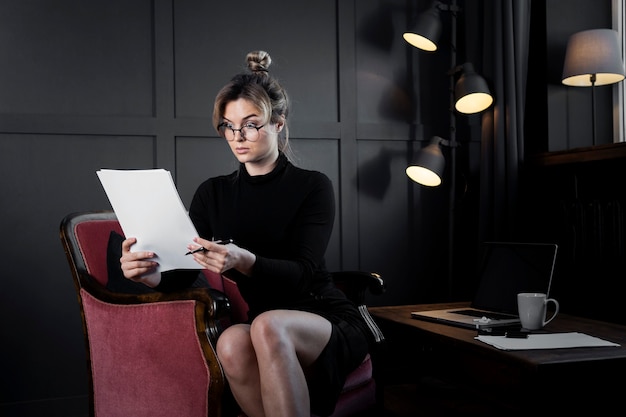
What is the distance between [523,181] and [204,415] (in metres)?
1.92

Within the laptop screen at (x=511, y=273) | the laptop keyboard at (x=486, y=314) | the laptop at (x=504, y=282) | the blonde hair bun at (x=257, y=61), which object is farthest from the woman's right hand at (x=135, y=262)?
the laptop screen at (x=511, y=273)

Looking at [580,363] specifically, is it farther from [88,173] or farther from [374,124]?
[88,173]

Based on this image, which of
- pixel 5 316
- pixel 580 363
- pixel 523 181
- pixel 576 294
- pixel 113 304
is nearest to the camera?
pixel 580 363

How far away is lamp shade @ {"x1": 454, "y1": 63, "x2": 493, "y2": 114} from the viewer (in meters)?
2.93

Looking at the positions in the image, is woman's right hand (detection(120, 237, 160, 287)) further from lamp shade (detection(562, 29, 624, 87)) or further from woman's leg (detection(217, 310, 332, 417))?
lamp shade (detection(562, 29, 624, 87))

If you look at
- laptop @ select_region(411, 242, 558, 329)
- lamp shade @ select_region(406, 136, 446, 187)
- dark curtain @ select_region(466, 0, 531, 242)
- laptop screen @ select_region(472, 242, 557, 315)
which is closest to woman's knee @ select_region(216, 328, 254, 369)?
laptop @ select_region(411, 242, 558, 329)

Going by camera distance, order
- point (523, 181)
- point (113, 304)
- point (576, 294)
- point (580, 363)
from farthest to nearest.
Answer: point (523, 181), point (576, 294), point (113, 304), point (580, 363)

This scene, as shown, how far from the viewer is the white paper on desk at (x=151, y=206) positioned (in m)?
1.60

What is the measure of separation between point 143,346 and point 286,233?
0.48 meters

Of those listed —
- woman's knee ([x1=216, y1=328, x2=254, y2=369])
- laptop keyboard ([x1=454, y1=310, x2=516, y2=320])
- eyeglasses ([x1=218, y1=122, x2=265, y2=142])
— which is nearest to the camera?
woman's knee ([x1=216, y1=328, x2=254, y2=369])

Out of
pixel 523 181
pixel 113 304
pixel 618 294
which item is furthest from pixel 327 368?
pixel 523 181

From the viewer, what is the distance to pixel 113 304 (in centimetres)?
186

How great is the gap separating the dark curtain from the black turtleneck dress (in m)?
1.25

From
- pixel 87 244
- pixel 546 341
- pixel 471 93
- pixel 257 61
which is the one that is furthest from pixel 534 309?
pixel 87 244
